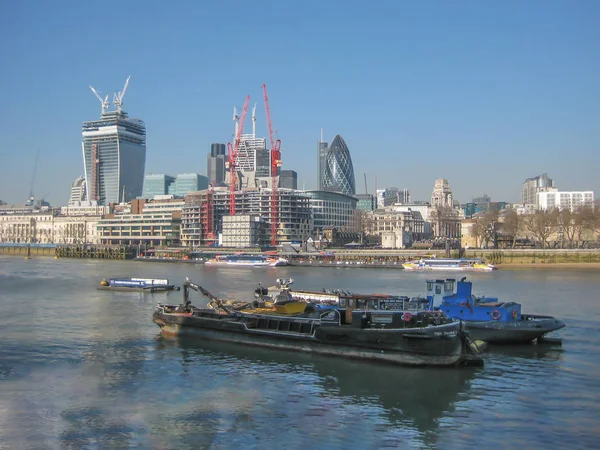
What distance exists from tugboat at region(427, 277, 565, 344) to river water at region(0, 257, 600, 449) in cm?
100

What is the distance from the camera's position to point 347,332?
28.2m

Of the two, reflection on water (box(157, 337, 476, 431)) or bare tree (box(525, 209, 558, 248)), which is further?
bare tree (box(525, 209, 558, 248))

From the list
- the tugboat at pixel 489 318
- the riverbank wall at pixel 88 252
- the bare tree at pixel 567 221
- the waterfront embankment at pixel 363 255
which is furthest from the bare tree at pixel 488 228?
the tugboat at pixel 489 318

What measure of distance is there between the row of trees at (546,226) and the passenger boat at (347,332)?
321 ft

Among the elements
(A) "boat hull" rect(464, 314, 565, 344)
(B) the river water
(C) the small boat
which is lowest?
(B) the river water

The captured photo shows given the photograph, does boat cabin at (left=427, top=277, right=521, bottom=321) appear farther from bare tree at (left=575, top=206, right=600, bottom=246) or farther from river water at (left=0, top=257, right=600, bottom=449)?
bare tree at (left=575, top=206, right=600, bottom=246)

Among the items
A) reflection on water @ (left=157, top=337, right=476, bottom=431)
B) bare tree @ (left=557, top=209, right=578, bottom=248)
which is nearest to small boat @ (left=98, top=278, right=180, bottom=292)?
reflection on water @ (left=157, top=337, right=476, bottom=431)

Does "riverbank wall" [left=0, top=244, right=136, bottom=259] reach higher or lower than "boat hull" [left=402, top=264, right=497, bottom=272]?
higher

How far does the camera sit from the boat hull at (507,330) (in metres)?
31.7

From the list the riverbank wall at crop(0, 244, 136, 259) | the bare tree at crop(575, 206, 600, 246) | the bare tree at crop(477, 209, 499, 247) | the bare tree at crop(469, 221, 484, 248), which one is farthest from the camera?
the riverbank wall at crop(0, 244, 136, 259)

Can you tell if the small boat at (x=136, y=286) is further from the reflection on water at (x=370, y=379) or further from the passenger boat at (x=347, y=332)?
the reflection on water at (x=370, y=379)

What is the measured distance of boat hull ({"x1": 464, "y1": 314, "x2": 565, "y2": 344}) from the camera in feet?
104

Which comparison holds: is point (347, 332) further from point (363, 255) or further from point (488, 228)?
point (488, 228)

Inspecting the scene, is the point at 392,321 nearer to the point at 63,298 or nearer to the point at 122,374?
the point at 122,374
